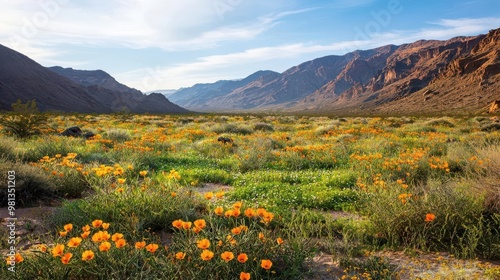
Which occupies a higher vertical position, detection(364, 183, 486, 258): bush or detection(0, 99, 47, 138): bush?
detection(0, 99, 47, 138): bush

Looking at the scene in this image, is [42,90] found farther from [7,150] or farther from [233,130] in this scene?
[7,150]

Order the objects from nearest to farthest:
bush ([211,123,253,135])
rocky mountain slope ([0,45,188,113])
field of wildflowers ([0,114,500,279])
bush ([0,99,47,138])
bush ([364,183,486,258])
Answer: field of wildflowers ([0,114,500,279]) → bush ([364,183,486,258]) → bush ([0,99,47,138]) → bush ([211,123,253,135]) → rocky mountain slope ([0,45,188,113])

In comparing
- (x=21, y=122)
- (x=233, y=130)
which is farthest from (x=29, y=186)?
(x=233, y=130)

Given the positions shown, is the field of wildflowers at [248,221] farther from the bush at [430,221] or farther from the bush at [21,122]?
the bush at [21,122]

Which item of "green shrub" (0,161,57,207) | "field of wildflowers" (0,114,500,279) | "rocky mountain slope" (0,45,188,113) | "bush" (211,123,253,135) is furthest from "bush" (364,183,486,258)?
"rocky mountain slope" (0,45,188,113)

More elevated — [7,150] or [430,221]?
[7,150]

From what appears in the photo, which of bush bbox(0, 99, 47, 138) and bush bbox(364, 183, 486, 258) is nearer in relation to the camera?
bush bbox(364, 183, 486, 258)

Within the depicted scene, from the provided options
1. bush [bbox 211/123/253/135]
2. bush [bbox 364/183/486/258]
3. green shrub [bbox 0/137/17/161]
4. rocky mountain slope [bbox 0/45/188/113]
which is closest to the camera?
bush [bbox 364/183/486/258]

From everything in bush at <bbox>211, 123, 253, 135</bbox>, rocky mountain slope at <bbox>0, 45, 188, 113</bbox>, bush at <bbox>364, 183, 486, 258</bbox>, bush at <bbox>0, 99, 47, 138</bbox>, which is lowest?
bush at <bbox>364, 183, 486, 258</bbox>

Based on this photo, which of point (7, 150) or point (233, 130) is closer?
point (7, 150)

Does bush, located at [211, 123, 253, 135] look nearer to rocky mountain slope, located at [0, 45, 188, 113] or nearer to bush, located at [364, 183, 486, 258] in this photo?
bush, located at [364, 183, 486, 258]

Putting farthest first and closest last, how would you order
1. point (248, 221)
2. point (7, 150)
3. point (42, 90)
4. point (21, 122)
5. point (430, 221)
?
point (42, 90)
point (21, 122)
point (7, 150)
point (248, 221)
point (430, 221)

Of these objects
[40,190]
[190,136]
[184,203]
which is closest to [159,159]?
[40,190]

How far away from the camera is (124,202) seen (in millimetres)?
4363
